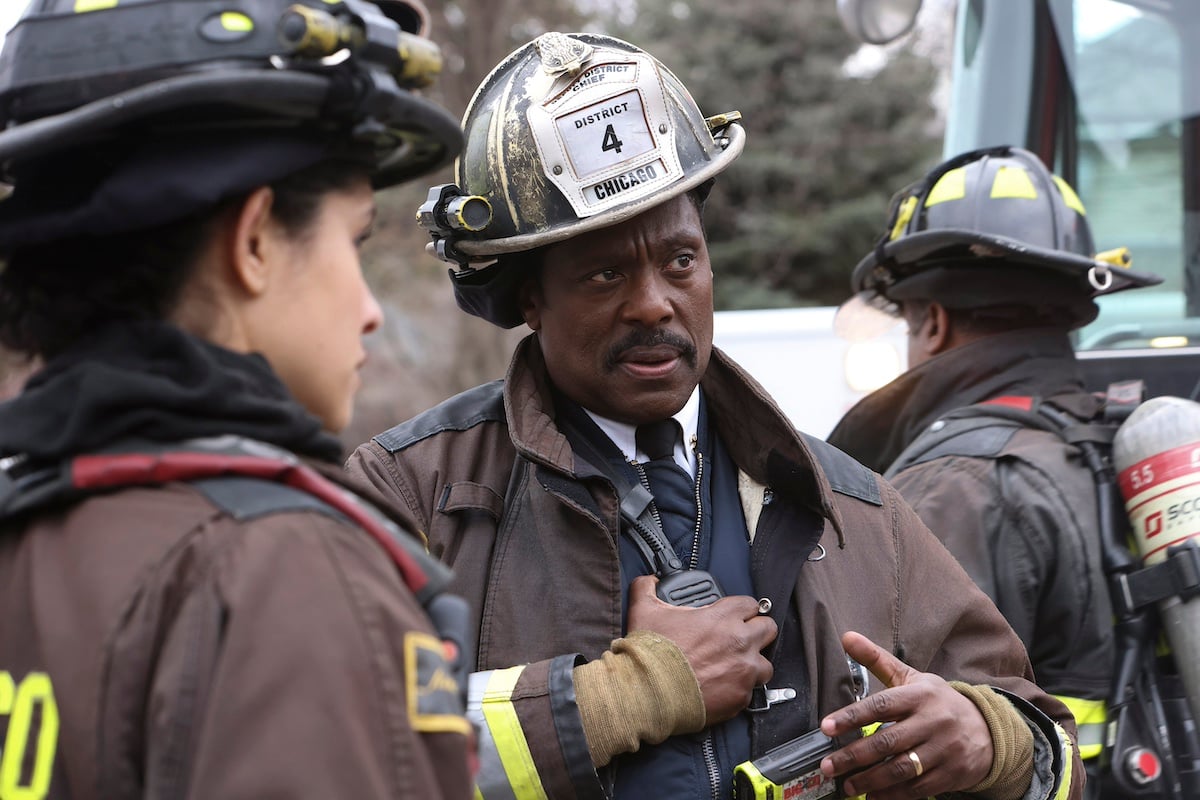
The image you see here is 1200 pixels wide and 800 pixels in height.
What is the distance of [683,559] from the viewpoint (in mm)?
2498

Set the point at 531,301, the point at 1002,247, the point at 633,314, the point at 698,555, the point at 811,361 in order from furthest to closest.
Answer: the point at 811,361, the point at 1002,247, the point at 531,301, the point at 633,314, the point at 698,555

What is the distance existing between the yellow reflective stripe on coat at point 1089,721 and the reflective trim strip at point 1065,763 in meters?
0.46

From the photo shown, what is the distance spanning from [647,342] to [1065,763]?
1.10 meters

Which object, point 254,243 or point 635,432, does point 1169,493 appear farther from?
point 254,243

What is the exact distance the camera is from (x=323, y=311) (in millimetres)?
1557

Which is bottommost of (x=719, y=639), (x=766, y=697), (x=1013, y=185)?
(x=766, y=697)

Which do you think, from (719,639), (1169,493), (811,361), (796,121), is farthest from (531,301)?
(796,121)

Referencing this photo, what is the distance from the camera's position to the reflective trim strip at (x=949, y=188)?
365 centimetres

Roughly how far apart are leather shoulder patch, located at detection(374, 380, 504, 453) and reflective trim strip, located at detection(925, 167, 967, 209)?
1528mm

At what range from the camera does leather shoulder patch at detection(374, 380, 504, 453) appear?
8.68ft

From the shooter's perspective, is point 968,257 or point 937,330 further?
point 937,330

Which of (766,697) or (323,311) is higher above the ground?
(323,311)

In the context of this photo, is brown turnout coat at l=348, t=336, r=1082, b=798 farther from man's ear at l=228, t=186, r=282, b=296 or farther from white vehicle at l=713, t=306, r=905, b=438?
white vehicle at l=713, t=306, r=905, b=438

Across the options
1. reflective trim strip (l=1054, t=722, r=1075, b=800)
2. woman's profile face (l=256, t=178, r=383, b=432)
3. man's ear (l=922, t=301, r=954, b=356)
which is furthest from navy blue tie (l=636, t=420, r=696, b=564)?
man's ear (l=922, t=301, r=954, b=356)
